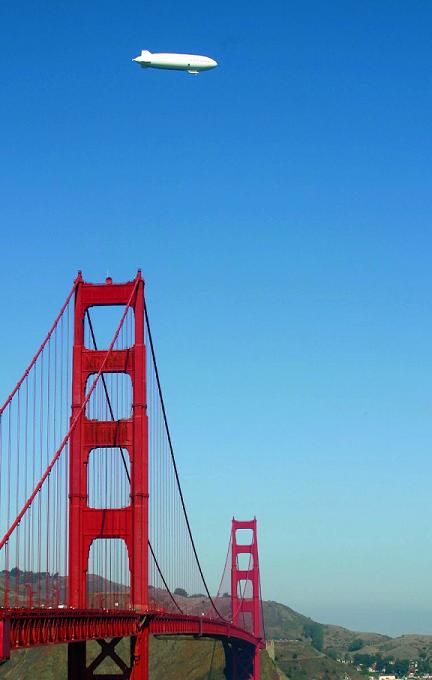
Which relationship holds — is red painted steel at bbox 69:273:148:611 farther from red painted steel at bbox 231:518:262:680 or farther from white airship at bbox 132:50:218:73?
red painted steel at bbox 231:518:262:680

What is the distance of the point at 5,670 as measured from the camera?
176625 millimetres

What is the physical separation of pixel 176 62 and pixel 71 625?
2148 inches

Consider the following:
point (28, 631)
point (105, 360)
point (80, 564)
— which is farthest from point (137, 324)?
point (28, 631)

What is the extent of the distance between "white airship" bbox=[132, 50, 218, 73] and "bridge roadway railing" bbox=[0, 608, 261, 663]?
38.2 m

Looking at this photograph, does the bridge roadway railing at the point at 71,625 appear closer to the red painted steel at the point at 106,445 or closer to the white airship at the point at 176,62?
the red painted steel at the point at 106,445

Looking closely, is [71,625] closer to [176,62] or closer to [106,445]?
[106,445]

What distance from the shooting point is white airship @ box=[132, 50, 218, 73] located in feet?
324

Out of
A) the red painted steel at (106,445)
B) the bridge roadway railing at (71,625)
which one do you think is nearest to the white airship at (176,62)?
the red painted steel at (106,445)

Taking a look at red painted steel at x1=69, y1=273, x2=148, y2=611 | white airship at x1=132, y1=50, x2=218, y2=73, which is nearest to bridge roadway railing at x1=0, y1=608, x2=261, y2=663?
red painted steel at x1=69, y1=273, x2=148, y2=611

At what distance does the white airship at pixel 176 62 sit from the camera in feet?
324

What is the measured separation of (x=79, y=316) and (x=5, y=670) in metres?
115

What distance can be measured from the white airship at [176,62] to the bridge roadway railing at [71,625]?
125ft

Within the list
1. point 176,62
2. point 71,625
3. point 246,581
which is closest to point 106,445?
point 71,625

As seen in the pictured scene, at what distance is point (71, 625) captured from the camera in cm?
5588
